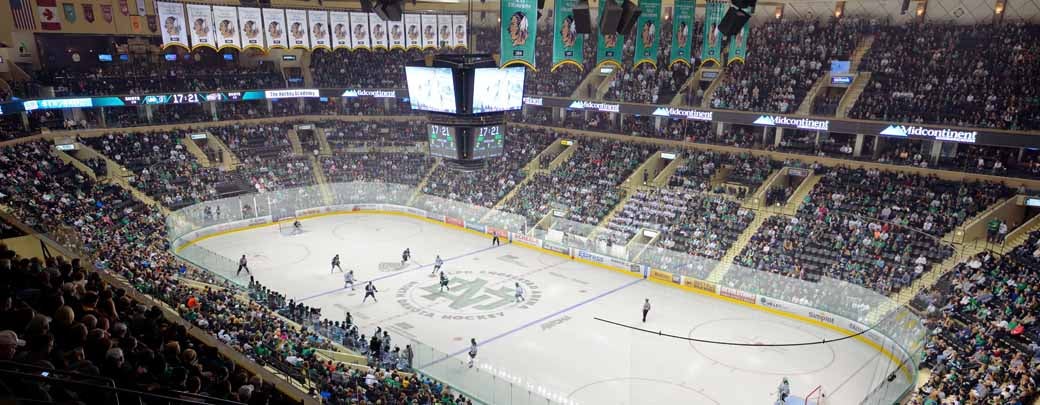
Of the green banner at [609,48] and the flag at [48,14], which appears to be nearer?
the green banner at [609,48]

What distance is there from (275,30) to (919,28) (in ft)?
88.4

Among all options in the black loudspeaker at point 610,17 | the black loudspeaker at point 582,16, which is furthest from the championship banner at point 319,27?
the black loudspeaker at point 610,17

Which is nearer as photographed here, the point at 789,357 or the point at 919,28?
the point at 789,357

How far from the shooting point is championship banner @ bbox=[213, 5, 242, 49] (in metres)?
21.1

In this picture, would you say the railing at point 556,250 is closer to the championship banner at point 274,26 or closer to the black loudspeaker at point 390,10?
the championship banner at point 274,26

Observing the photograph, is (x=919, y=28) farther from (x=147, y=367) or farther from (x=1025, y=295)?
(x=147, y=367)

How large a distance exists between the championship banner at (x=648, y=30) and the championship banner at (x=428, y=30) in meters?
12.5

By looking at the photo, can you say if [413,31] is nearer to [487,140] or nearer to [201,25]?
[201,25]

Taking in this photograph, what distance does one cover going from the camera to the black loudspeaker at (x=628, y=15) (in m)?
15.2

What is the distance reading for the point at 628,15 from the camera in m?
15.3

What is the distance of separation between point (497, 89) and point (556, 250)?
39.8 ft

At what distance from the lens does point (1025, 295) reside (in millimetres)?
16938

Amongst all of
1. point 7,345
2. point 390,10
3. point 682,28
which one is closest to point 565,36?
point 682,28

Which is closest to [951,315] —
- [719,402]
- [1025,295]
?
[1025,295]
